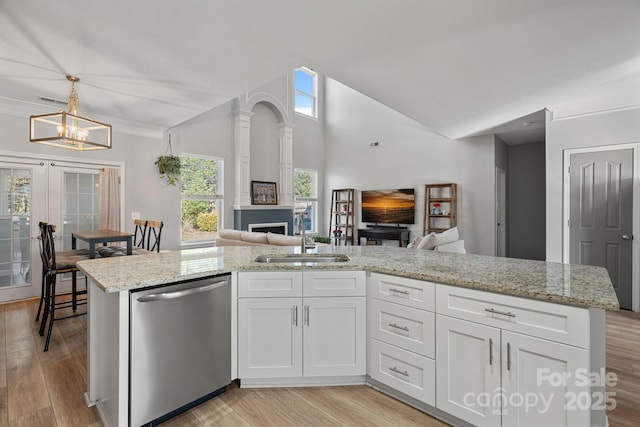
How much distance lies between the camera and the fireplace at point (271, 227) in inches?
272

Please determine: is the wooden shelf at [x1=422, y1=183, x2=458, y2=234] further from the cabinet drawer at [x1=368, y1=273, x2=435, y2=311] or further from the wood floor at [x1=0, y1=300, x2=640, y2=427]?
the cabinet drawer at [x1=368, y1=273, x2=435, y2=311]

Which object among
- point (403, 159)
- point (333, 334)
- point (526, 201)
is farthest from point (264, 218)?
point (526, 201)

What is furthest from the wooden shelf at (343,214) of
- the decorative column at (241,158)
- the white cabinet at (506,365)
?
the white cabinet at (506,365)

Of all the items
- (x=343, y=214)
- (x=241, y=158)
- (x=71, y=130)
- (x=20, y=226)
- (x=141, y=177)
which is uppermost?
(x=241, y=158)

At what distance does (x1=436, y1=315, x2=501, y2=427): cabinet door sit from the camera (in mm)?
1594

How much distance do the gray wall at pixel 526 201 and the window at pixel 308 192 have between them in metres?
4.56

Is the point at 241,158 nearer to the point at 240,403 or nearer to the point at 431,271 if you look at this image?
the point at 240,403

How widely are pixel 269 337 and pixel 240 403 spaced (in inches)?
16.6

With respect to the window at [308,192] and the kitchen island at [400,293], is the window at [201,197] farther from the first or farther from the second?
the kitchen island at [400,293]

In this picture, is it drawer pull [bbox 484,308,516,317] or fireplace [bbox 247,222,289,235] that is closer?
drawer pull [bbox 484,308,516,317]

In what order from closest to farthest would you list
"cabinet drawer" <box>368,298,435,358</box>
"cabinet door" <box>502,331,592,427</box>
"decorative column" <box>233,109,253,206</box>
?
"cabinet door" <box>502,331,592,427</box> → "cabinet drawer" <box>368,298,435,358</box> → "decorative column" <box>233,109,253,206</box>

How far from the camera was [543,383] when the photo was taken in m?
1.46

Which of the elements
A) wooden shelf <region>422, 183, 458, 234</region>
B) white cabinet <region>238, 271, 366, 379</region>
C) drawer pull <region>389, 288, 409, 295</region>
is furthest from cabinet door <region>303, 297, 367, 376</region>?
wooden shelf <region>422, 183, 458, 234</region>

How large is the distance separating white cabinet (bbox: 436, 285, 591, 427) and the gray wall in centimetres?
623
